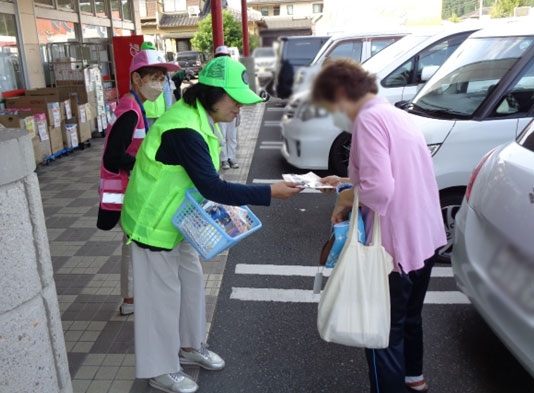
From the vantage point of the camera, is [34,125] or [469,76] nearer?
[469,76]

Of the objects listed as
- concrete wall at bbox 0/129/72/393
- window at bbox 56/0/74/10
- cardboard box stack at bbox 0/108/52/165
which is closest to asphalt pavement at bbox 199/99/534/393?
concrete wall at bbox 0/129/72/393

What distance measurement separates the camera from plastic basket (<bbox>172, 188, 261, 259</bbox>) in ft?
7.02

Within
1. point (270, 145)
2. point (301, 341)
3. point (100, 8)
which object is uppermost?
point (100, 8)

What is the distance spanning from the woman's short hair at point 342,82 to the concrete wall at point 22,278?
1.00 meters

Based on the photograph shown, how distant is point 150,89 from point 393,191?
187cm

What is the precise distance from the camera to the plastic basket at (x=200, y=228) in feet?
7.02

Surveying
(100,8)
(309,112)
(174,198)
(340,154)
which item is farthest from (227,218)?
(100,8)

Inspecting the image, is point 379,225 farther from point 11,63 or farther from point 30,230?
point 11,63

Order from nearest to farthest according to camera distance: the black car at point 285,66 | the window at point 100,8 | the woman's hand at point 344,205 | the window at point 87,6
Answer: the black car at point 285,66 → the woman's hand at point 344,205 → the window at point 87,6 → the window at point 100,8

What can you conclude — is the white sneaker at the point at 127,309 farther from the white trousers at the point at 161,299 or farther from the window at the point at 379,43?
the window at the point at 379,43

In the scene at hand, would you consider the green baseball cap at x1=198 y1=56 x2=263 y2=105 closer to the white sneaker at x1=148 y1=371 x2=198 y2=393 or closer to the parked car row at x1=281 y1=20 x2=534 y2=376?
the parked car row at x1=281 y1=20 x2=534 y2=376

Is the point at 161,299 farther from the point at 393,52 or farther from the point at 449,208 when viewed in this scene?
the point at 393,52

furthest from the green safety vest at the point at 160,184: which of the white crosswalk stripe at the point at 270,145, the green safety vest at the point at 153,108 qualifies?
the white crosswalk stripe at the point at 270,145

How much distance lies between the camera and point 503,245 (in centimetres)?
232
